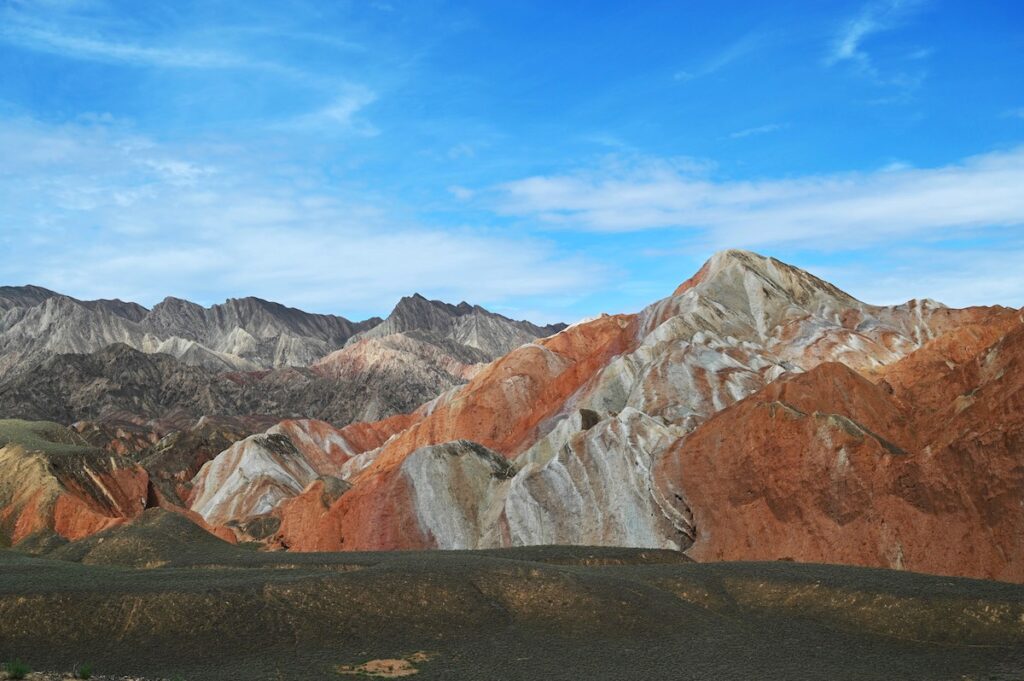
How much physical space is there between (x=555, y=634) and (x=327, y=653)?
6819 millimetres

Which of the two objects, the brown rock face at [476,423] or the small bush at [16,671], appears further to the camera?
the brown rock face at [476,423]

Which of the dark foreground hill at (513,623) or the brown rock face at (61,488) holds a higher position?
the brown rock face at (61,488)

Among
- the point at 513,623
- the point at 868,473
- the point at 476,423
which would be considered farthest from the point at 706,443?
the point at 476,423

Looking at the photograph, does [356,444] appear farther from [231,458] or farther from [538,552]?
[538,552]

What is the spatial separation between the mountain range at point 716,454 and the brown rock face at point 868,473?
91mm

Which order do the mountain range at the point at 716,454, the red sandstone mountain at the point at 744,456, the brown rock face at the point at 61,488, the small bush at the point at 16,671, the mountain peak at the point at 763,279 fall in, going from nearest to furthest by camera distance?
the small bush at the point at 16,671 < the red sandstone mountain at the point at 744,456 < the mountain range at the point at 716,454 < the brown rock face at the point at 61,488 < the mountain peak at the point at 763,279

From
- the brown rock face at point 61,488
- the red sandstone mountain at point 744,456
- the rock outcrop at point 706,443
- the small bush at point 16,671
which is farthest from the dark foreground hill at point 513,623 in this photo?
the brown rock face at point 61,488

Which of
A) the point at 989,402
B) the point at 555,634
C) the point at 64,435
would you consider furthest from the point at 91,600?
the point at 64,435

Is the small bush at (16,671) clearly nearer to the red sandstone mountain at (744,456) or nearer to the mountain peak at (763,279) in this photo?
the red sandstone mountain at (744,456)

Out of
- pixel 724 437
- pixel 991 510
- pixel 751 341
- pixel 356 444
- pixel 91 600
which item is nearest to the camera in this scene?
pixel 91 600

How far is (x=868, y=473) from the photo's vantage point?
44406 millimetres

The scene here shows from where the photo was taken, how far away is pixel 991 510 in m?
38.1

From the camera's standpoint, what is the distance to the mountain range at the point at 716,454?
41.6m

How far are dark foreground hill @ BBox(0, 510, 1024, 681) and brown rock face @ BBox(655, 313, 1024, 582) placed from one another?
9.42 m
